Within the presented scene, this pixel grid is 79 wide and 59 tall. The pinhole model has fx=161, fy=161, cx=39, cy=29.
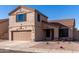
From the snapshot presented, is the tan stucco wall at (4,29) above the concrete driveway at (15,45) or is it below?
above

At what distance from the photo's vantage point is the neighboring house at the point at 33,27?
41.2ft

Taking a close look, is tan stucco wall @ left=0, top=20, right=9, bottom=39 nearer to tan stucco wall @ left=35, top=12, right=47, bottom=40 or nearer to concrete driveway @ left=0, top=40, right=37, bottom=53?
Result: concrete driveway @ left=0, top=40, right=37, bottom=53

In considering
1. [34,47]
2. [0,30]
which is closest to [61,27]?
[34,47]

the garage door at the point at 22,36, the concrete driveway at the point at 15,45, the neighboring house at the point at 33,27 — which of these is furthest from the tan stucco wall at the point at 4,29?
the garage door at the point at 22,36

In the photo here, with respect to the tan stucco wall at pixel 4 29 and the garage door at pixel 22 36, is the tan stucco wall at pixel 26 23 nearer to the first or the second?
the garage door at pixel 22 36

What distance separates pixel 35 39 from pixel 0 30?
2764 millimetres

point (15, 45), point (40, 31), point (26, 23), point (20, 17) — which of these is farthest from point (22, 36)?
point (26, 23)

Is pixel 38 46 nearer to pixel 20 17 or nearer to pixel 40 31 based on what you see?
pixel 40 31

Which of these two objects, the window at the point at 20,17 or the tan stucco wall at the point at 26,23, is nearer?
the window at the point at 20,17

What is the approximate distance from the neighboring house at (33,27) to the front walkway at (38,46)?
0.39 m

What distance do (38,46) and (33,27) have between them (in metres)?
3.16

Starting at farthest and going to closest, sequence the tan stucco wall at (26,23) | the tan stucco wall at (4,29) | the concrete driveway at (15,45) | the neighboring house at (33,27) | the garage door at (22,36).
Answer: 1. the tan stucco wall at (26,23)
2. the garage door at (22,36)
3. the neighboring house at (33,27)
4. the tan stucco wall at (4,29)
5. the concrete driveway at (15,45)

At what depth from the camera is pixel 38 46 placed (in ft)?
38.4

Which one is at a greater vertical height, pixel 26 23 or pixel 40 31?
pixel 26 23
